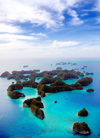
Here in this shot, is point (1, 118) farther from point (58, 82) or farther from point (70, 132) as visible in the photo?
point (58, 82)

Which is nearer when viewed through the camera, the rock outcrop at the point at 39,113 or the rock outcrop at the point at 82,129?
the rock outcrop at the point at 82,129

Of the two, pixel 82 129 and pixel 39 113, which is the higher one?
pixel 39 113

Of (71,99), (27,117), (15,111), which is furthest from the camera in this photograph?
(71,99)

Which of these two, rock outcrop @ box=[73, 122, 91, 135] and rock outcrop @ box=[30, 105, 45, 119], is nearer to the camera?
rock outcrop @ box=[73, 122, 91, 135]

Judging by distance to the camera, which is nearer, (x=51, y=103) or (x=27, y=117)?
(x=27, y=117)

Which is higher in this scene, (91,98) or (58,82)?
(58,82)

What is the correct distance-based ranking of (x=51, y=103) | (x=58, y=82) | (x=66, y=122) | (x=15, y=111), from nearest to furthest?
1. (x=66, y=122)
2. (x=15, y=111)
3. (x=51, y=103)
4. (x=58, y=82)

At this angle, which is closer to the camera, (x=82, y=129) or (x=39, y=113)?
(x=82, y=129)

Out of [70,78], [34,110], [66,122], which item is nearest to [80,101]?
[66,122]

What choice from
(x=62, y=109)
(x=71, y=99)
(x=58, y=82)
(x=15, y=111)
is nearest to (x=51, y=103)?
(x=62, y=109)
